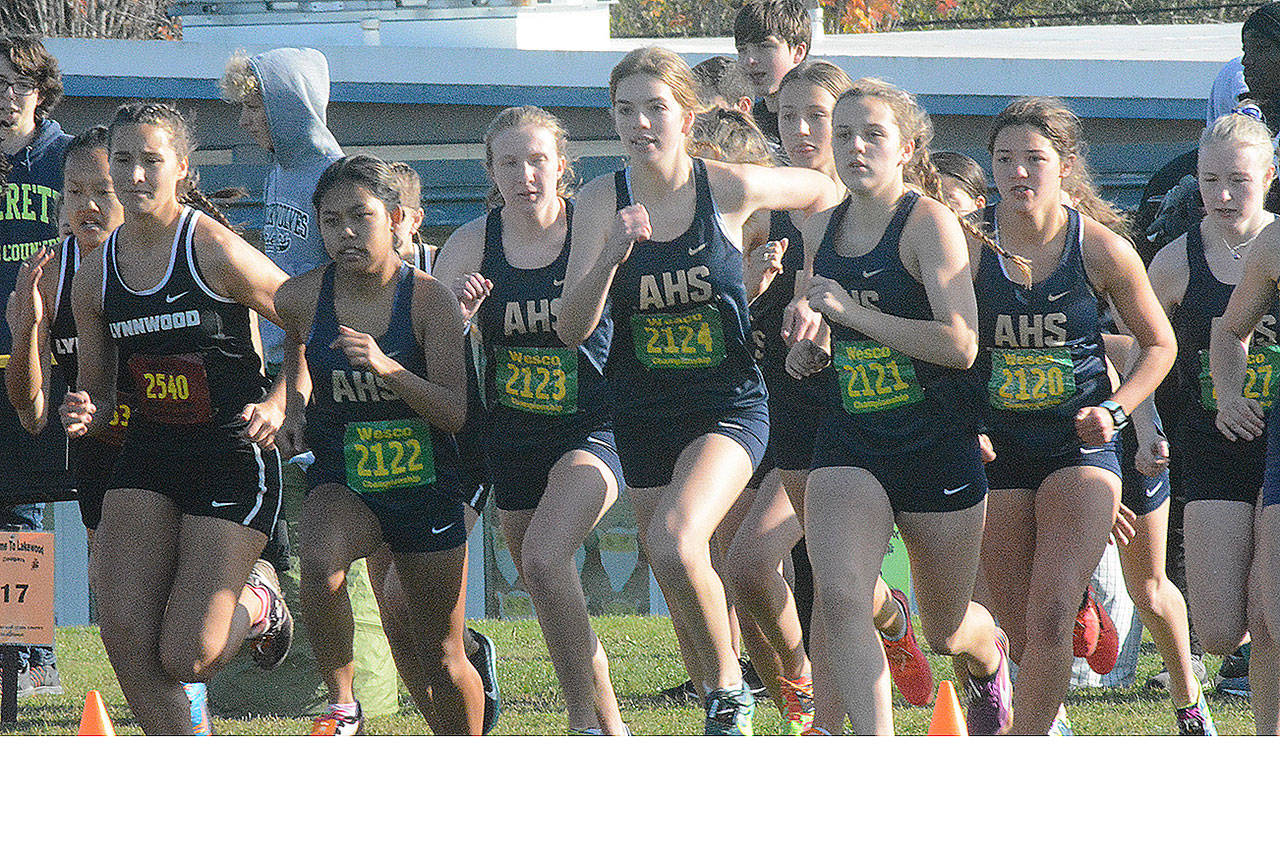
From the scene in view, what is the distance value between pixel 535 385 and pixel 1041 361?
60.5 inches

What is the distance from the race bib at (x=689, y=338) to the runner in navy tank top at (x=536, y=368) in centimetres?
26

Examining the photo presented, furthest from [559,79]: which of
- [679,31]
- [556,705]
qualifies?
[679,31]

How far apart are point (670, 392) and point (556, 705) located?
211 cm

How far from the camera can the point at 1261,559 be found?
499cm

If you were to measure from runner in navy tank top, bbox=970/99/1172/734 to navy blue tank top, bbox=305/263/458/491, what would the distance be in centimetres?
171

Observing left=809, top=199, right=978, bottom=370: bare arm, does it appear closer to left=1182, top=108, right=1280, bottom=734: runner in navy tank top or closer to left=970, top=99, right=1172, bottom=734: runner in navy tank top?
left=970, top=99, right=1172, bottom=734: runner in navy tank top

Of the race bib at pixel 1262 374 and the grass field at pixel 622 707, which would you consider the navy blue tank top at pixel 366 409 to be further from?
the race bib at pixel 1262 374

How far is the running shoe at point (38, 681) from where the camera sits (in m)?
7.08

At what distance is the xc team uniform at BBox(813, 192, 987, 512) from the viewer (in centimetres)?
470

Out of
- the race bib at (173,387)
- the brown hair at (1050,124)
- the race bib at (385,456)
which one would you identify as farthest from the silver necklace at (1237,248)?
the race bib at (173,387)

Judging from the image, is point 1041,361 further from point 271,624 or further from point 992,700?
point 271,624

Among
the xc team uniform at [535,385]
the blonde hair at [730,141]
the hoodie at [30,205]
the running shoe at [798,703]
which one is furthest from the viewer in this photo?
the hoodie at [30,205]
